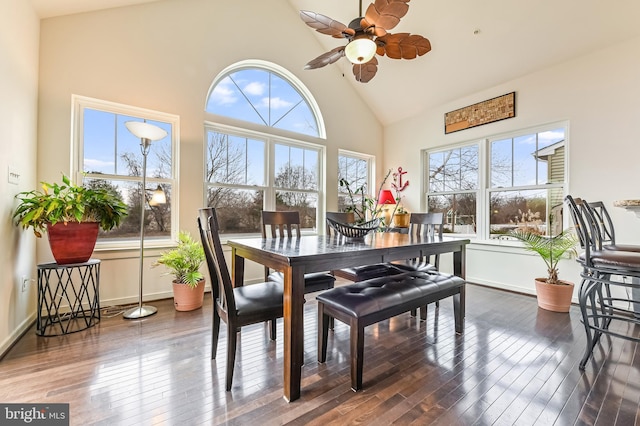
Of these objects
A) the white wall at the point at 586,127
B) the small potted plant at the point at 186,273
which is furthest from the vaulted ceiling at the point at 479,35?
the small potted plant at the point at 186,273

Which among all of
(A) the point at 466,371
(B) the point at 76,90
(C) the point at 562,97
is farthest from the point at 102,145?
(C) the point at 562,97

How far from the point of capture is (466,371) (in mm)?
1773

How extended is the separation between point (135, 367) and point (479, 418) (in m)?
2.08

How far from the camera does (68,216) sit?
7.47ft

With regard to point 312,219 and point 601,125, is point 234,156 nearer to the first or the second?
point 312,219

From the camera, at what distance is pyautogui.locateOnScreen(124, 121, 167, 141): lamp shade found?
2489 millimetres

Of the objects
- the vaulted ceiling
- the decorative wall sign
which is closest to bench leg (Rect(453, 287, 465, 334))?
the decorative wall sign

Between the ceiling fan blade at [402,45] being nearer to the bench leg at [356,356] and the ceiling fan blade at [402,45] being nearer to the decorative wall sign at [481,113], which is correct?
the decorative wall sign at [481,113]

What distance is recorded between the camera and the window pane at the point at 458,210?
420 centimetres

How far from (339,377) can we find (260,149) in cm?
322

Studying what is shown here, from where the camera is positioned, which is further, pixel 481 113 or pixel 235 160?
pixel 481 113

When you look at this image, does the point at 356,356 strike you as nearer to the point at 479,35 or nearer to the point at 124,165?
the point at 124,165

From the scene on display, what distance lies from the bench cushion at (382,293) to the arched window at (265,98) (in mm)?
2932

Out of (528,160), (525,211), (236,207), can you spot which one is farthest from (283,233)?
(528,160)
